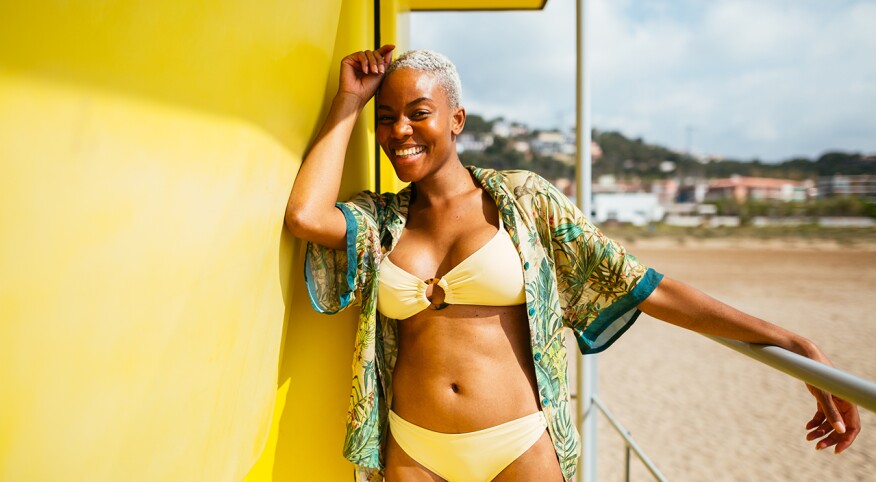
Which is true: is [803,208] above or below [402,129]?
below

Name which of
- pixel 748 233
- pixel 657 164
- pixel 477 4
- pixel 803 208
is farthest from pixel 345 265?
pixel 657 164

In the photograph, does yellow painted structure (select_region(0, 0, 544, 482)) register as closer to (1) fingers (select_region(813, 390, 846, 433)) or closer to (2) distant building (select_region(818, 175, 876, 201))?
(1) fingers (select_region(813, 390, 846, 433))

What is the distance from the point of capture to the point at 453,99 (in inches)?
61.6

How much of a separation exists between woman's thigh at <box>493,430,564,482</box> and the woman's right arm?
2.26 ft

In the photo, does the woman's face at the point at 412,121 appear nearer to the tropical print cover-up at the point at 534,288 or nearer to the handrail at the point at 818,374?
the tropical print cover-up at the point at 534,288

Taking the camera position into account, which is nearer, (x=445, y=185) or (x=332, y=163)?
(x=332, y=163)

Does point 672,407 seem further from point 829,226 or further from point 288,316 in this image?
point 829,226

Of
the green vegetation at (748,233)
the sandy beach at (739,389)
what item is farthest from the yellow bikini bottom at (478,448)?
the green vegetation at (748,233)

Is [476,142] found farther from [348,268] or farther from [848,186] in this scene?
[348,268]

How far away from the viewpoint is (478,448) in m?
1.39

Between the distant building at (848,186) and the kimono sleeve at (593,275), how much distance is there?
160 feet

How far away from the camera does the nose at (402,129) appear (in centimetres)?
143

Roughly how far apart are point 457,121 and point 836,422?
3.74ft

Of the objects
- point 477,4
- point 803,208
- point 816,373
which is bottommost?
point 803,208
